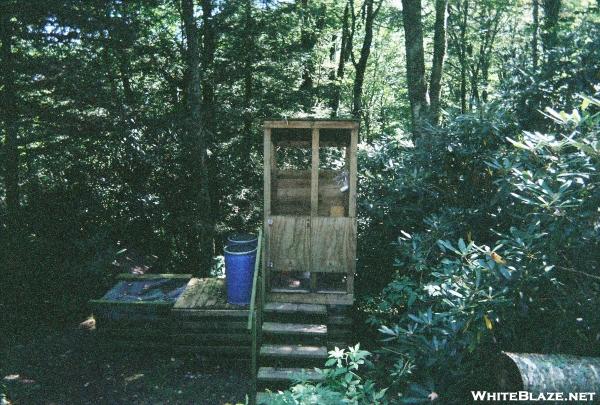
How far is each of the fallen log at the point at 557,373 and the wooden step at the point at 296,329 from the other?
376 centimetres

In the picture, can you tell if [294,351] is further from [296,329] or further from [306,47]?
[306,47]

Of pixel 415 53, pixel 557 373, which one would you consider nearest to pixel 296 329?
pixel 557 373

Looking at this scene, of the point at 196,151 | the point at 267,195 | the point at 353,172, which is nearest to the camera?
Result: the point at 353,172

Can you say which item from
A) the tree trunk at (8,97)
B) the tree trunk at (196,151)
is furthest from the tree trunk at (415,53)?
the tree trunk at (8,97)

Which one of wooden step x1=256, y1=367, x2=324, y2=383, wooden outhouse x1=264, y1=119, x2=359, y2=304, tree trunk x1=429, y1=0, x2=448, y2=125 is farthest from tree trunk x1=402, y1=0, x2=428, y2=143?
wooden step x1=256, y1=367, x2=324, y2=383

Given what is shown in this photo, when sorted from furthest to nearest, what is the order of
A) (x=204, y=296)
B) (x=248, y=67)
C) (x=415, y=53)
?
(x=248, y=67)
(x=415, y=53)
(x=204, y=296)

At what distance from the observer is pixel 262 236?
21.7ft

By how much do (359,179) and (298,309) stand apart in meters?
2.81

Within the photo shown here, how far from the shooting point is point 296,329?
6.38 meters

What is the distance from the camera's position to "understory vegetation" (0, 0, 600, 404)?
3.17m

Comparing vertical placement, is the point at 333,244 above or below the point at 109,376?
above

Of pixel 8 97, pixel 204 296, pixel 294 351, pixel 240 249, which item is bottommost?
pixel 294 351

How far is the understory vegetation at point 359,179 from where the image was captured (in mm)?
3172

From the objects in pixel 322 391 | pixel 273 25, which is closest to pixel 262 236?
pixel 322 391
